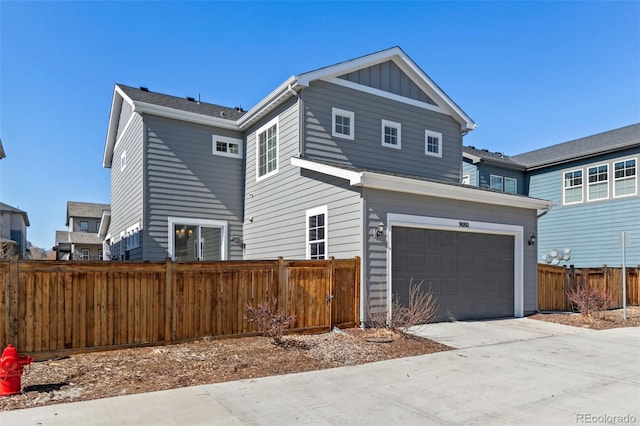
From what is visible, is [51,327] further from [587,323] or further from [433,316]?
[587,323]

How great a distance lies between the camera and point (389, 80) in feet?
42.9

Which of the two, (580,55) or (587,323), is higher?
(580,55)

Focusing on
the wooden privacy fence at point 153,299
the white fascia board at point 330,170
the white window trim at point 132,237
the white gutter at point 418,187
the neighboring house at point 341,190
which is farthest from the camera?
the white window trim at point 132,237

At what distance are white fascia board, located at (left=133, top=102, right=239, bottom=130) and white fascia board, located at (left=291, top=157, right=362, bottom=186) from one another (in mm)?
3977

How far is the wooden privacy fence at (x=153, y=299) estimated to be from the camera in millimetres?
5988

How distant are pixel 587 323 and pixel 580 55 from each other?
833 cm

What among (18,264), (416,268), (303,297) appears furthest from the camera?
(416,268)

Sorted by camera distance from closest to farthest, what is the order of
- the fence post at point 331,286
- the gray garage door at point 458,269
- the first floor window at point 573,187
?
the fence post at point 331,286
the gray garage door at point 458,269
the first floor window at point 573,187

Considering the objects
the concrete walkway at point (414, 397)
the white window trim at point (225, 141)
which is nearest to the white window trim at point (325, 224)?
the concrete walkway at point (414, 397)

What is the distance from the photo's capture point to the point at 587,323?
10.8m

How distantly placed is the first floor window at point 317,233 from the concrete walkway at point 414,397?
394 centimetres

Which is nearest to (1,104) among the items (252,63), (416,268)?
(252,63)

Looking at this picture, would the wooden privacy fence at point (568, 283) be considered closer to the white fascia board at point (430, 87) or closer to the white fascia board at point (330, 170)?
the white fascia board at point (430, 87)

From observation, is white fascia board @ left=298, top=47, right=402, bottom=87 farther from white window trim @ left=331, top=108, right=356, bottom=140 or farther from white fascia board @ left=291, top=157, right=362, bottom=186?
white fascia board @ left=291, top=157, right=362, bottom=186
